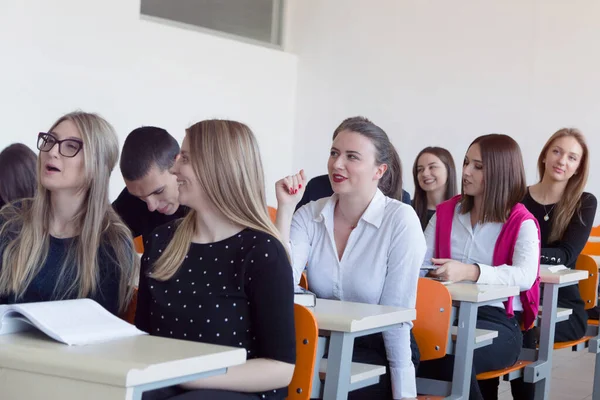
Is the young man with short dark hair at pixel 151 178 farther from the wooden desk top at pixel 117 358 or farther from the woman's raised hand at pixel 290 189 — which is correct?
the wooden desk top at pixel 117 358

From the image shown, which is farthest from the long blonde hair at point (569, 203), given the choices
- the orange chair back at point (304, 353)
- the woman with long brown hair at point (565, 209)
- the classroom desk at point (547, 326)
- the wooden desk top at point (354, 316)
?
the orange chair back at point (304, 353)

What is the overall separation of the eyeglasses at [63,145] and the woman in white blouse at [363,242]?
0.70m

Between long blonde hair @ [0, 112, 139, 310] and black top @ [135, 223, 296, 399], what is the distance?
0.28 metres

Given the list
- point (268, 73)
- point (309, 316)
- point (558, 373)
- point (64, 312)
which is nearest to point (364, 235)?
point (309, 316)

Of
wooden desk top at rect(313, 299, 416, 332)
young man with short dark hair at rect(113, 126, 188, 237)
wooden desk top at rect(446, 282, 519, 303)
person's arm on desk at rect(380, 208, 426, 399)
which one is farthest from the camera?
young man with short dark hair at rect(113, 126, 188, 237)

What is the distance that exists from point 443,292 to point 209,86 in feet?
15.4

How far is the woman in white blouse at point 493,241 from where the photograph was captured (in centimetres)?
328

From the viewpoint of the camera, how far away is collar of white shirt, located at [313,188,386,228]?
2746 millimetres

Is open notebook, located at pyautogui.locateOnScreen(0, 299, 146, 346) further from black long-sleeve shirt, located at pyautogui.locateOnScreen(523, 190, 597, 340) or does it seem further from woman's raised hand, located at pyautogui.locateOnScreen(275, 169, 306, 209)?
black long-sleeve shirt, located at pyautogui.locateOnScreen(523, 190, 597, 340)

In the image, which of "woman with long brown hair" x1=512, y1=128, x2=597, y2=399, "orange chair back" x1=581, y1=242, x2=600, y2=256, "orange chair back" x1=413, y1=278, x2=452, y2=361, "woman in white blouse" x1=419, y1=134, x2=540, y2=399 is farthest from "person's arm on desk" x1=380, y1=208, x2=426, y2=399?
"orange chair back" x1=581, y1=242, x2=600, y2=256

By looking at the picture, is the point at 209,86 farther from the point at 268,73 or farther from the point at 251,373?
the point at 251,373

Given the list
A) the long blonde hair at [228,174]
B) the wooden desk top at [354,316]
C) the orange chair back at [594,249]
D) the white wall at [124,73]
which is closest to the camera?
the long blonde hair at [228,174]

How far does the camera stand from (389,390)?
8.54 feet

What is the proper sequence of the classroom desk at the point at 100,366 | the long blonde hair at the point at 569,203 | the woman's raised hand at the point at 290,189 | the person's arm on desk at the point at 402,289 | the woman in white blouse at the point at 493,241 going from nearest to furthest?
1. the classroom desk at the point at 100,366
2. the person's arm on desk at the point at 402,289
3. the woman's raised hand at the point at 290,189
4. the woman in white blouse at the point at 493,241
5. the long blonde hair at the point at 569,203
